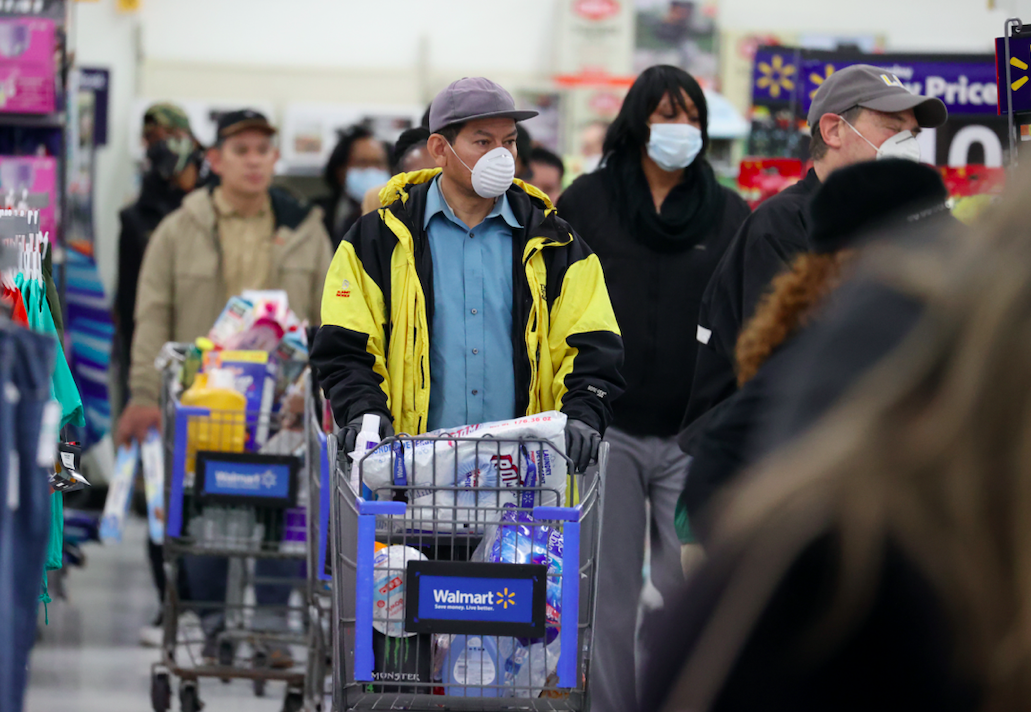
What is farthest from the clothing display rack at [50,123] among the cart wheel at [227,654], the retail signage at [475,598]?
the retail signage at [475,598]

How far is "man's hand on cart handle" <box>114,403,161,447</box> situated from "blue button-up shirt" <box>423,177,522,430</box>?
2.37m

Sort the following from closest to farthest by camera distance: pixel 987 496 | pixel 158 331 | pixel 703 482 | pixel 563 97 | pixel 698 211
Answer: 1. pixel 987 496
2. pixel 703 482
3. pixel 698 211
4. pixel 158 331
5. pixel 563 97

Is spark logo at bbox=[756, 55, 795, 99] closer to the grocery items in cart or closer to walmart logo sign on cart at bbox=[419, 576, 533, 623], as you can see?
the grocery items in cart

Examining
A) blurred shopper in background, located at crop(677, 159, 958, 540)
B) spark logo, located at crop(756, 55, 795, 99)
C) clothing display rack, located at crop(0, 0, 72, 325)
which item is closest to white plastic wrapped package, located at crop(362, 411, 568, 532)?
blurred shopper in background, located at crop(677, 159, 958, 540)

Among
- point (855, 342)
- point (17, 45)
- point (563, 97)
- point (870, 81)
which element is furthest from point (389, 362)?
point (563, 97)

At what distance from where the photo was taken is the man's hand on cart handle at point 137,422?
5023 mm

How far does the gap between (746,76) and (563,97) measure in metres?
1.47

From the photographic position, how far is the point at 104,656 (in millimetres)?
5035

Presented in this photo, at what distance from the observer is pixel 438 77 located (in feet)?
34.6

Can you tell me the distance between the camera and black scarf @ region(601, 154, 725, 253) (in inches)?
151

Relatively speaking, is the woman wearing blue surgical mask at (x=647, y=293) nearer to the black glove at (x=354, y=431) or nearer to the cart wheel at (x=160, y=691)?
the black glove at (x=354, y=431)

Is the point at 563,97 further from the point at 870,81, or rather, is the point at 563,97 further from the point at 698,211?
the point at 870,81

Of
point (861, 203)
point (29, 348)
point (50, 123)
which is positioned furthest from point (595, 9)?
point (29, 348)

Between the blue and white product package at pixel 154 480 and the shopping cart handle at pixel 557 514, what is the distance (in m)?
2.78
